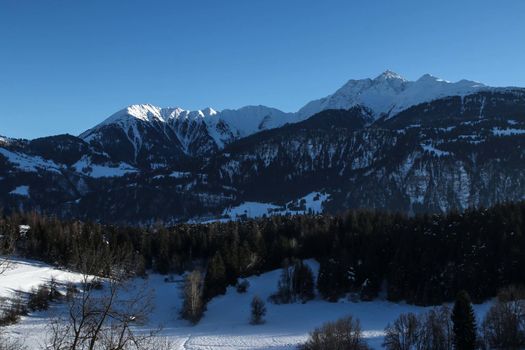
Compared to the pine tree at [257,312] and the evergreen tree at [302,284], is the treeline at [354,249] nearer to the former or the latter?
the evergreen tree at [302,284]

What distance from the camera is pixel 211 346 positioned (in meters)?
97.8

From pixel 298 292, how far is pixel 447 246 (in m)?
38.5

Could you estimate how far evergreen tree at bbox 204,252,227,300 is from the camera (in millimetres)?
133375

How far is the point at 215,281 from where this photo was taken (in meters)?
134

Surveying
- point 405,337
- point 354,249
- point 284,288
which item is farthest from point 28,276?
point 405,337

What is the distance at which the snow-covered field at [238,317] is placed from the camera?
99.5m

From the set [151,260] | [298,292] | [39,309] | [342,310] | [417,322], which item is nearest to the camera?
[417,322]

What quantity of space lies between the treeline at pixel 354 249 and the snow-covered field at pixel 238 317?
4.69 metres

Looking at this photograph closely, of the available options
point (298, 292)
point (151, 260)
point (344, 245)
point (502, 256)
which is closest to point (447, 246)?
point (502, 256)

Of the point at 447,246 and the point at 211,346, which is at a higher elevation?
the point at 447,246

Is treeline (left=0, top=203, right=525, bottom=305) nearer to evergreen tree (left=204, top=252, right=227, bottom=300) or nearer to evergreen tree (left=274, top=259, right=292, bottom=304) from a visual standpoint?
evergreen tree (left=204, top=252, right=227, bottom=300)

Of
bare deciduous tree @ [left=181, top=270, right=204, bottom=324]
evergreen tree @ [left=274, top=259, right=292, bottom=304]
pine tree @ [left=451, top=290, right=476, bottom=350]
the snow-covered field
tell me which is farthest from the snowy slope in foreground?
pine tree @ [left=451, top=290, right=476, bottom=350]

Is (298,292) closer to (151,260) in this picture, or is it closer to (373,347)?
(373,347)

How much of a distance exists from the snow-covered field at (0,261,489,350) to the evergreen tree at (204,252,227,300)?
197 cm
